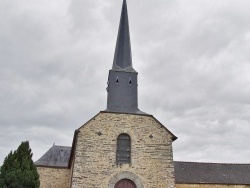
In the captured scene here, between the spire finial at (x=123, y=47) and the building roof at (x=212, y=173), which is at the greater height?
the spire finial at (x=123, y=47)

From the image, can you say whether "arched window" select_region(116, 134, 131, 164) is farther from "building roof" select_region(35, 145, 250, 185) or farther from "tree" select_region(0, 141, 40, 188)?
"building roof" select_region(35, 145, 250, 185)

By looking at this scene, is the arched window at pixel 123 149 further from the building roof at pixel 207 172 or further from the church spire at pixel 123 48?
the building roof at pixel 207 172

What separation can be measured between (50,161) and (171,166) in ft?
35.2

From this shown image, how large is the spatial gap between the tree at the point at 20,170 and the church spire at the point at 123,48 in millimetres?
7059

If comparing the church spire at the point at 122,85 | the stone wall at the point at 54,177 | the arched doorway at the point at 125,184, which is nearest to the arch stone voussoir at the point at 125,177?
the arched doorway at the point at 125,184

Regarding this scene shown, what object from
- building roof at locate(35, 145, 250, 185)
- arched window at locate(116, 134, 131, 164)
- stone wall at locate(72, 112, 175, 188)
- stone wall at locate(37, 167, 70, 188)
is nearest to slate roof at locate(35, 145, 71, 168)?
building roof at locate(35, 145, 250, 185)

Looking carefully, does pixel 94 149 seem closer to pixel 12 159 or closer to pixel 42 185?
pixel 12 159

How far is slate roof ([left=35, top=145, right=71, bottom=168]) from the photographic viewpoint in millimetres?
22484

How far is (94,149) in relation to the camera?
15.7m

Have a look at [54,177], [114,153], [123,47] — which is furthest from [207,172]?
[54,177]

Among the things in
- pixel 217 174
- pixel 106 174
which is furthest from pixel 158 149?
pixel 217 174

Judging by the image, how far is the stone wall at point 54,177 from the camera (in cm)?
2009

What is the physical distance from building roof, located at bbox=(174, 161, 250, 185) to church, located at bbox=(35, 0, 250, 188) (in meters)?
0.08

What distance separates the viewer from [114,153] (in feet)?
51.7
